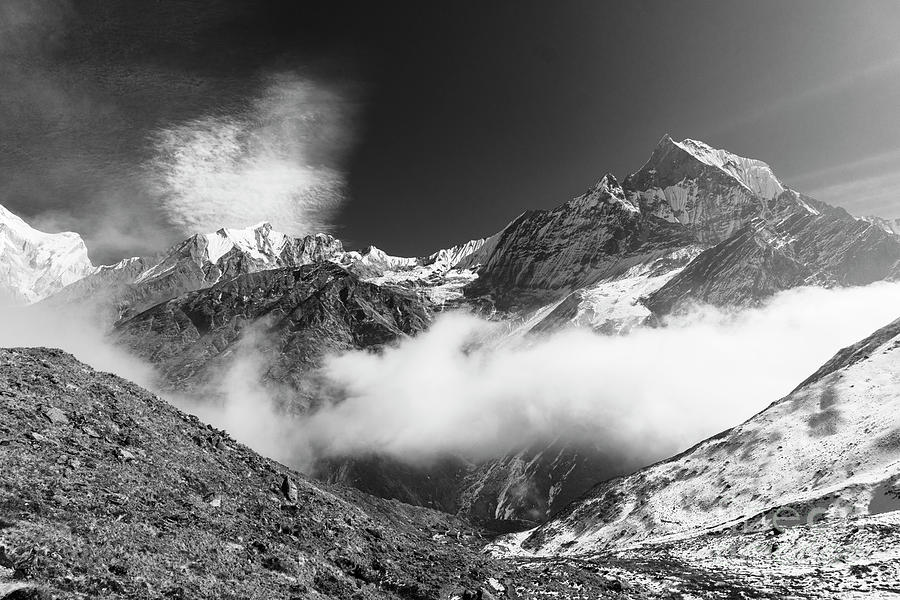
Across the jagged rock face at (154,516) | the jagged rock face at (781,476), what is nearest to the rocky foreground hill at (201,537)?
the jagged rock face at (154,516)

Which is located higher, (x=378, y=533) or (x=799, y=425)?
(x=799, y=425)

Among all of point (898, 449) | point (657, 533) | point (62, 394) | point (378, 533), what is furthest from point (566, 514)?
point (62, 394)

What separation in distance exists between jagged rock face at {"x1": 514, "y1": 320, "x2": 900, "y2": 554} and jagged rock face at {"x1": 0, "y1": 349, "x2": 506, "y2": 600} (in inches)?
2153

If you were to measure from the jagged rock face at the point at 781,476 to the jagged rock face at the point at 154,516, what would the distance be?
2153 inches

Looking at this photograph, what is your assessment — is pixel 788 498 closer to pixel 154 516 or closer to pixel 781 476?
pixel 781 476

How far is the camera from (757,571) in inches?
1812

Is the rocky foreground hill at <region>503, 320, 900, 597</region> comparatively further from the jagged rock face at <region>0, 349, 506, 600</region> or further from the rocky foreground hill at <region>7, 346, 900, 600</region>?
the jagged rock face at <region>0, 349, 506, 600</region>

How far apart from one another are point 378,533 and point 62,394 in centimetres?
2344

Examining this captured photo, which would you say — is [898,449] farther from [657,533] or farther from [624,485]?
[624,485]

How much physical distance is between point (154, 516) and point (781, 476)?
101m

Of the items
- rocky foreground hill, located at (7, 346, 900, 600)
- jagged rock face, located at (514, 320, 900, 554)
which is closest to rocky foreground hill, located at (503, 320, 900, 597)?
jagged rock face, located at (514, 320, 900, 554)

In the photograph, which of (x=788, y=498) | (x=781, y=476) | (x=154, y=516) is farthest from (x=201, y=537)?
(x=781, y=476)

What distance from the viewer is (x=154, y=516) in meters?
25.4

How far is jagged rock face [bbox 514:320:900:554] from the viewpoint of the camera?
67938mm
